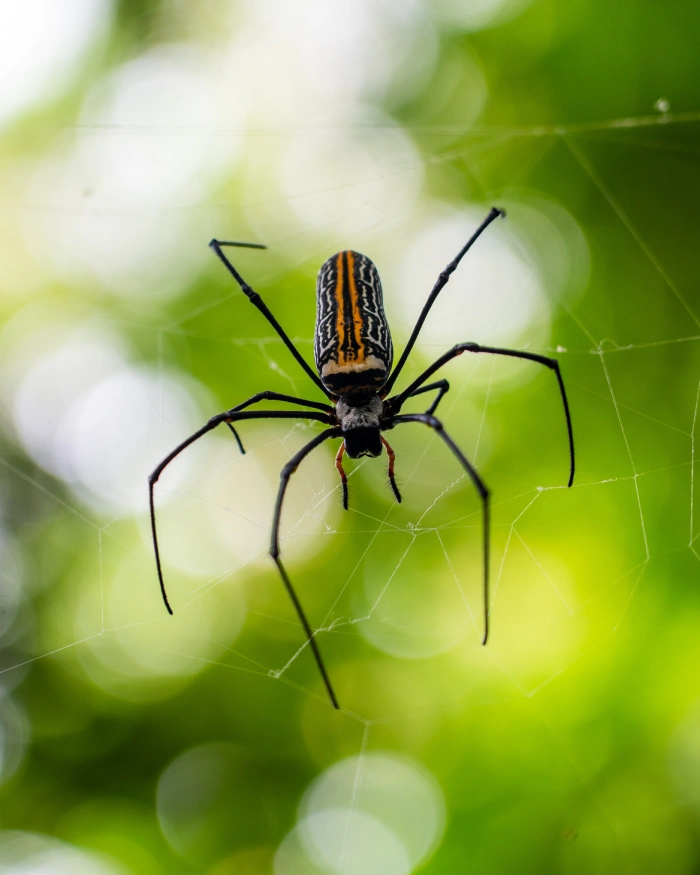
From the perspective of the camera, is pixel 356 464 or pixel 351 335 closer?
pixel 351 335

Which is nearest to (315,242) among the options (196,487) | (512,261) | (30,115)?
(512,261)

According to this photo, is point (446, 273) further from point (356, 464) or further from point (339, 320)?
point (356, 464)

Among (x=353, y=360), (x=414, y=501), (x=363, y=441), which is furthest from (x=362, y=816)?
(x=353, y=360)

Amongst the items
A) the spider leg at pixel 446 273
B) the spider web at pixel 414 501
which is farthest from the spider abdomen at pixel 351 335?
the spider web at pixel 414 501

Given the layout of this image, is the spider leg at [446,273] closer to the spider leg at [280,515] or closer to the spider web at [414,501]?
the spider leg at [280,515]

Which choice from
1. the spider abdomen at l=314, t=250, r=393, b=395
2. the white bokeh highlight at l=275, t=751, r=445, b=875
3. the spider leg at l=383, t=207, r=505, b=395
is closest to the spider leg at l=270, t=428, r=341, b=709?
the spider abdomen at l=314, t=250, r=393, b=395
